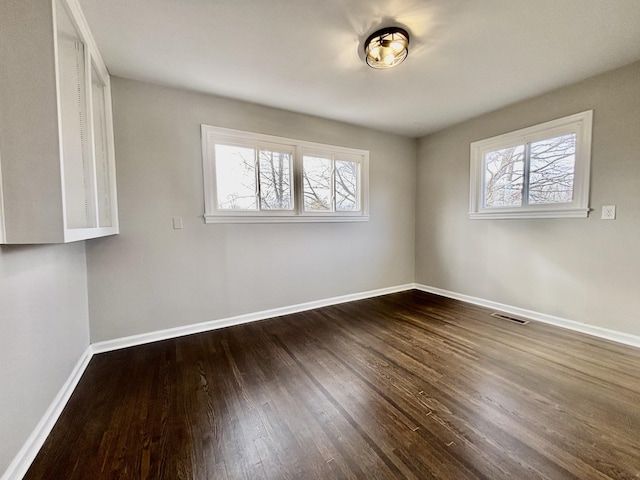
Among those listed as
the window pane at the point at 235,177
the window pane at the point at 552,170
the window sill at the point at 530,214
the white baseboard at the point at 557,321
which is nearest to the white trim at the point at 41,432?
the window pane at the point at 235,177

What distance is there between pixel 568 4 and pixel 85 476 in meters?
3.77

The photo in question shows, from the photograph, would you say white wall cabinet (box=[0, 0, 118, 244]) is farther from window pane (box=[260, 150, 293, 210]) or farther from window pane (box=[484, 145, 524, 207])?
window pane (box=[484, 145, 524, 207])

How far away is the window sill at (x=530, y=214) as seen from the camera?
2588mm

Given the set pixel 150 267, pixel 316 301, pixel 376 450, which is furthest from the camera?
pixel 316 301

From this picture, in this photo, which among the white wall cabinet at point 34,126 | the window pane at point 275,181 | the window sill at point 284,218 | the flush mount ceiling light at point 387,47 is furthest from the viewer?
the window pane at point 275,181

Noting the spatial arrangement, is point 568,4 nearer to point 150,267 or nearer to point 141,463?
point 141,463

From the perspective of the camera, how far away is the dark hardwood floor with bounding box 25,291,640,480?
47.6 inches

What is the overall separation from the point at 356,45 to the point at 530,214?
2676mm

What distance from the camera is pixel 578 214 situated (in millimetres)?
2588

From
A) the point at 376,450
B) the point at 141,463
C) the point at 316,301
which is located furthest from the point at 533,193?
the point at 141,463

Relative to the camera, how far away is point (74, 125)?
147cm

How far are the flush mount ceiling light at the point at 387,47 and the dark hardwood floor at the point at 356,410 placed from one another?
8.10ft

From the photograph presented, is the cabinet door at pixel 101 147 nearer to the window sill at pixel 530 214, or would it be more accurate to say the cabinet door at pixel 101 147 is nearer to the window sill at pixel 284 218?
the window sill at pixel 284 218

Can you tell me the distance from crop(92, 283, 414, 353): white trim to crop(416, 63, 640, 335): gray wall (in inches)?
61.6
